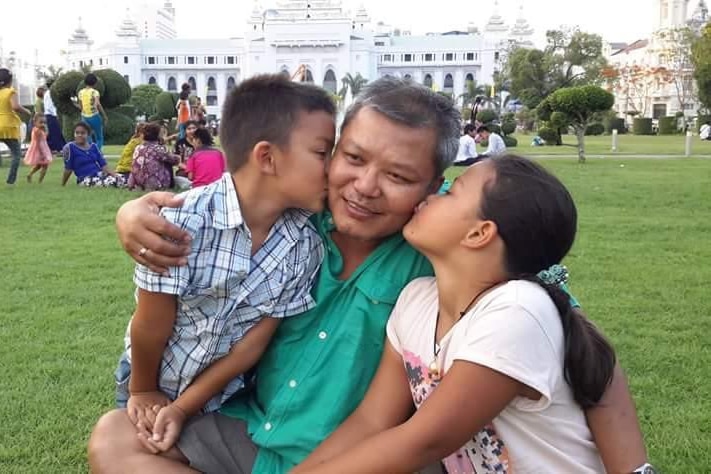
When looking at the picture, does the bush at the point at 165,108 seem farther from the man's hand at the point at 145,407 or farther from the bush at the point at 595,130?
the man's hand at the point at 145,407

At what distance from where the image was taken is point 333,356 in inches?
69.8

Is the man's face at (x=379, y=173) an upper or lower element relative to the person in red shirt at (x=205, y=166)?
upper

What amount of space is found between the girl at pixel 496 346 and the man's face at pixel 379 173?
4.0 inches

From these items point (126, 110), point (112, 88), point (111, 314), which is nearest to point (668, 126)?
point (126, 110)

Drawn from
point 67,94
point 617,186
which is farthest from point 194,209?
point 67,94

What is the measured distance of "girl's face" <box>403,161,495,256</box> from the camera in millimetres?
1543

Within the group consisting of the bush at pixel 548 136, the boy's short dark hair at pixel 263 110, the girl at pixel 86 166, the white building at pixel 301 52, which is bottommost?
the bush at pixel 548 136

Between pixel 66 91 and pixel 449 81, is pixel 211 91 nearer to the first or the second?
pixel 449 81

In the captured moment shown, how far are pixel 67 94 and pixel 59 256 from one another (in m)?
12.3

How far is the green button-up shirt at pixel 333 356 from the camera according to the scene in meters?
1.77

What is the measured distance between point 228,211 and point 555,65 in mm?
43779

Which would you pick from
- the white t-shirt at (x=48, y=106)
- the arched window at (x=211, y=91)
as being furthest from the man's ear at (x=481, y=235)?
the arched window at (x=211, y=91)

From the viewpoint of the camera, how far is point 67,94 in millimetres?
17094

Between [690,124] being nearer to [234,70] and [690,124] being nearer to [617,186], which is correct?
[617,186]
